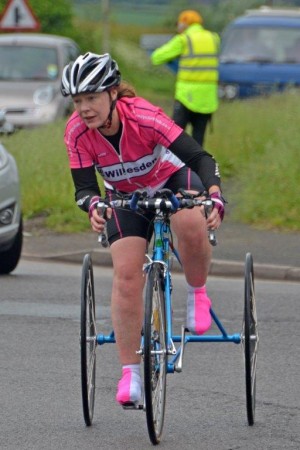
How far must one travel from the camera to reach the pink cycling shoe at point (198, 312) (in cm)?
741

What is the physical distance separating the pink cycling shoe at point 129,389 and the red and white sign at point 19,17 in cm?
1644

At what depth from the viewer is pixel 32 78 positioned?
24328 millimetres

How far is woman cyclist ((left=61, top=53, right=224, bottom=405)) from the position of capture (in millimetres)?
6793

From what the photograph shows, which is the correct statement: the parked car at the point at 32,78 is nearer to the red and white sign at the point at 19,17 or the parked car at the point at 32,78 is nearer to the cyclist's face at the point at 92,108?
the red and white sign at the point at 19,17

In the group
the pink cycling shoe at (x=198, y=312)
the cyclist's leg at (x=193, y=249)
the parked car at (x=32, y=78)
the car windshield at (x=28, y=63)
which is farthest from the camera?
the car windshield at (x=28, y=63)

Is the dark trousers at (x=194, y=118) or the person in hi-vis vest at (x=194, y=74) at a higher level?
the person in hi-vis vest at (x=194, y=74)

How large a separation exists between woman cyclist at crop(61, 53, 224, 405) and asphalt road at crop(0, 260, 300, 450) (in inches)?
15.6

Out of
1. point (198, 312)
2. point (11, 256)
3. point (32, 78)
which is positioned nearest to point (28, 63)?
point (32, 78)

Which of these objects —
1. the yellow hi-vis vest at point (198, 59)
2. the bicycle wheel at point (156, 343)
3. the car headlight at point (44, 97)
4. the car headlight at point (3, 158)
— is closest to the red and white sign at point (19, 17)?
the car headlight at point (44, 97)

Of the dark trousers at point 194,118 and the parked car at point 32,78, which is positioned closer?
the dark trousers at point 194,118

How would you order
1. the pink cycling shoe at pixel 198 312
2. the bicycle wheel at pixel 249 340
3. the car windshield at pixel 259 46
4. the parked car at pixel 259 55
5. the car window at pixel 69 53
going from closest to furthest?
the bicycle wheel at pixel 249 340, the pink cycling shoe at pixel 198 312, the car window at pixel 69 53, the parked car at pixel 259 55, the car windshield at pixel 259 46

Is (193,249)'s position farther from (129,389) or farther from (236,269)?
(236,269)

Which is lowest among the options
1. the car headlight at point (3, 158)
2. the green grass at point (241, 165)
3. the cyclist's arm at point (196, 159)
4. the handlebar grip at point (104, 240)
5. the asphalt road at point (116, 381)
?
the green grass at point (241, 165)

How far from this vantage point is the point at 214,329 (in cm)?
992
